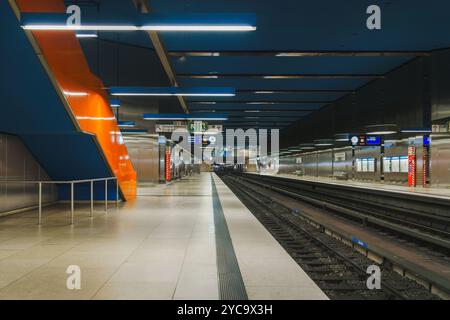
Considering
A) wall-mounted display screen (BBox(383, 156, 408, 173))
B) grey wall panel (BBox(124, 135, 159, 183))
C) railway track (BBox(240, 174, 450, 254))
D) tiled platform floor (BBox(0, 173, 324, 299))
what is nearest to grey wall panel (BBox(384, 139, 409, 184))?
wall-mounted display screen (BBox(383, 156, 408, 173))

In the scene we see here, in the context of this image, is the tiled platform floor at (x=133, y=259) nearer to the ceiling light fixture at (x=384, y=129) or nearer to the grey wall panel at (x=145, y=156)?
the ceiling light fixture at (x=384, y=129)

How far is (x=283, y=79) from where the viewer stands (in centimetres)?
2695

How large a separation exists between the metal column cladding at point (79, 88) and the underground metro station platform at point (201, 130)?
6 cm

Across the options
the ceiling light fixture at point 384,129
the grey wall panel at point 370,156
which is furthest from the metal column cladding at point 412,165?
the grey wall panel at point 370,156

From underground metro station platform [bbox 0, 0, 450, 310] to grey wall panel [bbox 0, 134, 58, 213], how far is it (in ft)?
0.18

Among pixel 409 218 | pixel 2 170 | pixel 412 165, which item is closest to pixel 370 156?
pixel 412 165

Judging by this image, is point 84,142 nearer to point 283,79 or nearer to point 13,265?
point 13,265

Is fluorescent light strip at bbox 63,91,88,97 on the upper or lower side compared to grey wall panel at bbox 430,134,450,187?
upper

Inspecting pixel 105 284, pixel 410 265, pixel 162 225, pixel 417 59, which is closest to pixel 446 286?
pixel 410 265

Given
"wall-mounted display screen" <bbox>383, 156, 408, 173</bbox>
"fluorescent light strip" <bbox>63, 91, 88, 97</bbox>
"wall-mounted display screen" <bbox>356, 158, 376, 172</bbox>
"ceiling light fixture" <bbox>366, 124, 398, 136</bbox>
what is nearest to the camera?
"fluorescent light strip" <bbox>63, 91, 88, 97</bbox>

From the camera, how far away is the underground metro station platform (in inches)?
211

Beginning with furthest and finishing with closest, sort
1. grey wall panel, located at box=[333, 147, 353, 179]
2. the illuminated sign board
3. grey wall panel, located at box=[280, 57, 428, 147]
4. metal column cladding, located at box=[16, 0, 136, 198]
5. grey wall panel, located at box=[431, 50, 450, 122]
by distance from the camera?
grey wall panel, located at box=[333, 147, 353, 179], the illuminated sign board, grey wall panel, located at box=[280, 57, 428, 147], grey wall panel, located at box=[431, 50, 450, 122], metal column cladding, located at box=[16, 0, 136, 198]

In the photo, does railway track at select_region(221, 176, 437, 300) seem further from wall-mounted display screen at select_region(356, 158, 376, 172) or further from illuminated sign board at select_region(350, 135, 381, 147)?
wall-mounted display screen at select_region(356, 158, 376, 172)
